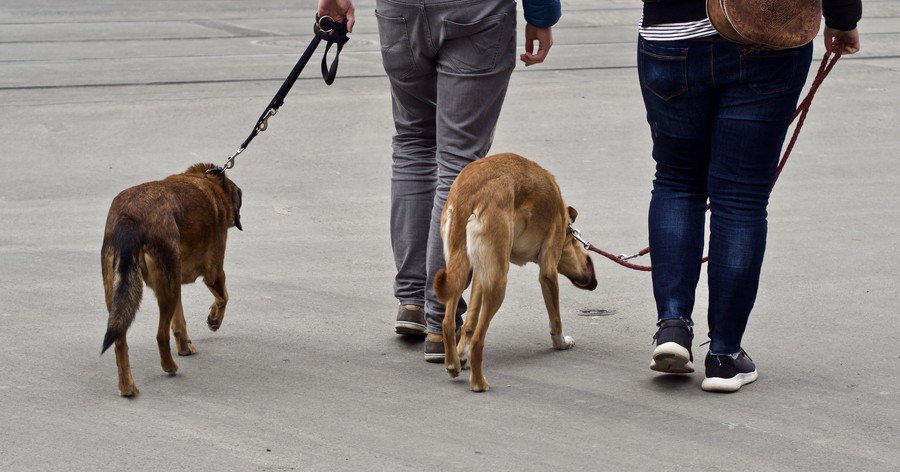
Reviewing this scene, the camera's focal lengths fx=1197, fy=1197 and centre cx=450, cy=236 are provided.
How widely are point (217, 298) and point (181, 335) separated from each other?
0.80 ft

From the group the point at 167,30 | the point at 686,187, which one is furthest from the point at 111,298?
the point at 167,30

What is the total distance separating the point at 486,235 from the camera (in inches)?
163

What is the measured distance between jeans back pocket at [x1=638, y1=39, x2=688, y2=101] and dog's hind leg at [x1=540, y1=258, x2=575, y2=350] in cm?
81

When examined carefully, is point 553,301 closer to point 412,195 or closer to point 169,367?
point 412,195

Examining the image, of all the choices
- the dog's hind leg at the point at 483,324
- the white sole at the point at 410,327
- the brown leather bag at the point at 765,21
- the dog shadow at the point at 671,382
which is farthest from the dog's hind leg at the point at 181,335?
the brown leather bag at the point at 765,21

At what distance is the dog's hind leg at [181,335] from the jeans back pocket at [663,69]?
1928 mm

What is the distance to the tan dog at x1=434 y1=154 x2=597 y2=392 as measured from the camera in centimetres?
415

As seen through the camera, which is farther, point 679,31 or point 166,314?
point 166,314

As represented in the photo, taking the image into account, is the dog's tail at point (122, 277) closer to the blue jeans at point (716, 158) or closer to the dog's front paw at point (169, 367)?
the dog's front paw at point (169, 367)

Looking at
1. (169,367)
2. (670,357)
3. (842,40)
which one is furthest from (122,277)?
(842,40)

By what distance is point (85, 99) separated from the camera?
991 centimetres

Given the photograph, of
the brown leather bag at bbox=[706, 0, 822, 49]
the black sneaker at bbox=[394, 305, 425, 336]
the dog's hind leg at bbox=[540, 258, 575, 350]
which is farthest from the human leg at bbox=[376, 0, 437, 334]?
the brown leather bag at bbox=[706, 0, 822, 49]

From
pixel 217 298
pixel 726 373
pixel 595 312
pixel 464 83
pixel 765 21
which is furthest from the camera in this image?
pixel 595 312

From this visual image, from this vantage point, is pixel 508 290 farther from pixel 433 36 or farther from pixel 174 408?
pixel 174 408
